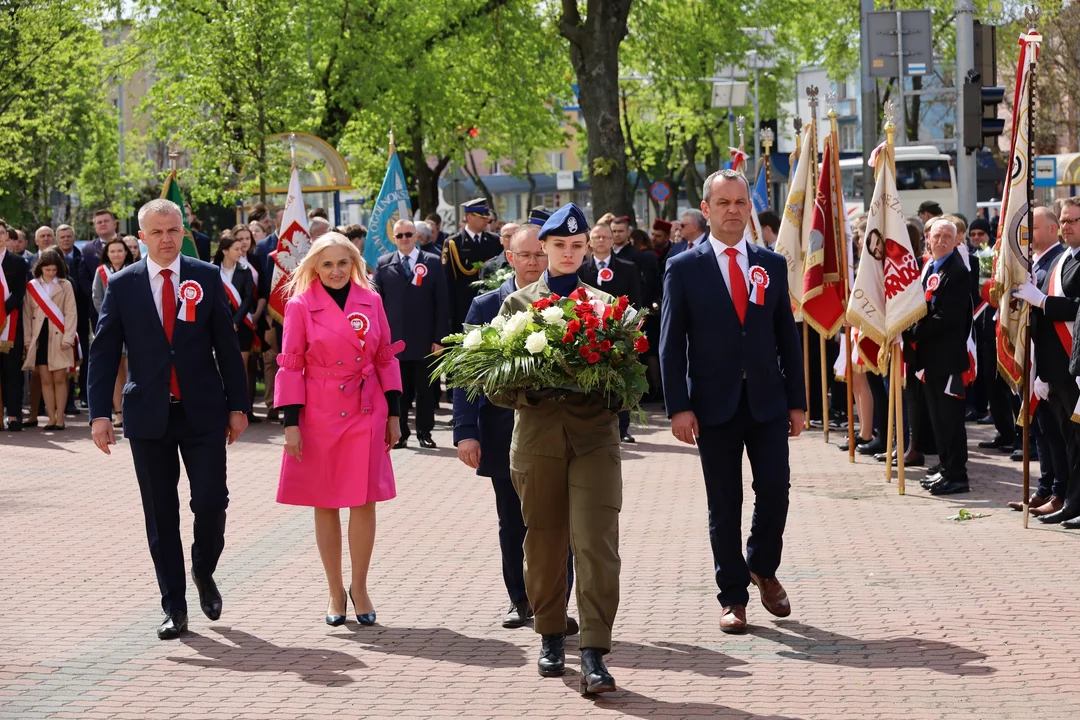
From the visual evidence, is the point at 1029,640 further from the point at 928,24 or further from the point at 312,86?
the point at 312,86

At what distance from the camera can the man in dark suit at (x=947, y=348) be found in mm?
11906

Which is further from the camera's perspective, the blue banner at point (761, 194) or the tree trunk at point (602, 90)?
the tree trunk at point (602, 90)

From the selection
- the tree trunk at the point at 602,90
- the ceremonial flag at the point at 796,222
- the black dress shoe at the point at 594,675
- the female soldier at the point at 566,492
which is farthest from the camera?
the tree trunk at the point at 602,90

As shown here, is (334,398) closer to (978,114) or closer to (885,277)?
(885,277)

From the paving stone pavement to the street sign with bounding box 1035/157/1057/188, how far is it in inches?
1056

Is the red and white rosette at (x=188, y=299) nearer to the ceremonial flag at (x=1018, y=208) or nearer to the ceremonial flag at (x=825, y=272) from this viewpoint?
the ceremonial flag at (x=1018, y=208)

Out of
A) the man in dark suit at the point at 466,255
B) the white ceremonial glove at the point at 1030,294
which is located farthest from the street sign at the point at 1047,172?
the white ceremonial glove at the point at 1030,294

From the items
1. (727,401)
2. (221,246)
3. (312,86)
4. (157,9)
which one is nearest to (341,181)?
(312,86)

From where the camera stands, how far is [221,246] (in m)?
16.7

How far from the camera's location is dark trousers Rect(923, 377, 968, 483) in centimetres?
1199

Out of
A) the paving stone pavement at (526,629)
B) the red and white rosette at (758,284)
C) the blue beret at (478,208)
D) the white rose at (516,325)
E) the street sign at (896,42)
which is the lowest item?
the paving stone pavement at (526,629)

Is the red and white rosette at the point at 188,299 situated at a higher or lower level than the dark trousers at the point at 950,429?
higher

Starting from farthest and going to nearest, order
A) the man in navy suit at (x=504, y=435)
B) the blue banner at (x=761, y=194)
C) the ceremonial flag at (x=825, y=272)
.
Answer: the blue banner at (x=761, y=194)
the ceremonial flag at (x=825, y=272)
the man in navy suit at (x=504, y=435)

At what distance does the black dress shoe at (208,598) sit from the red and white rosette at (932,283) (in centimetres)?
639
